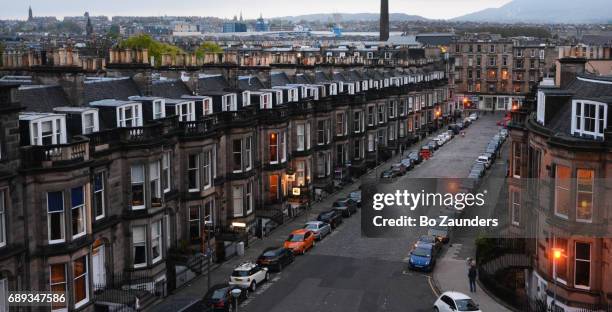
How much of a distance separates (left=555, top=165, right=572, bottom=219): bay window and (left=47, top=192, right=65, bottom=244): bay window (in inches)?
888

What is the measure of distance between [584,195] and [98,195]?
23.7 meters

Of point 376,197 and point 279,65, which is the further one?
point 279,65

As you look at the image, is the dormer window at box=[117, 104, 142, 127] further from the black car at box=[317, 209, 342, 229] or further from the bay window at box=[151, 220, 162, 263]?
the black car at box=[317, 209, 342, 229]

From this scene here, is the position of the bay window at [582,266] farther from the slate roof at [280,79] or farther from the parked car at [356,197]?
the slate roof at [280,79]

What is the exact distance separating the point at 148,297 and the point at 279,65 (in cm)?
4251

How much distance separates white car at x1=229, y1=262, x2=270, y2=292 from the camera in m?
41.8

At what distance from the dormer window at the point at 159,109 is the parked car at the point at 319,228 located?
1432cm

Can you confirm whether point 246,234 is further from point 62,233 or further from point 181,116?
point 62,233

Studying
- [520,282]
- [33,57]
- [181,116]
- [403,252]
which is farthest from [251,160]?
[520,282]

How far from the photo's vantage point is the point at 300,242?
50.3 metres

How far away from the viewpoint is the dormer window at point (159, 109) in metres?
44.9

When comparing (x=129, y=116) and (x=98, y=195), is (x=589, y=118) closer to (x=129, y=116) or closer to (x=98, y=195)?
(x=129, y=116)

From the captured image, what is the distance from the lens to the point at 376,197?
43875 millimetres

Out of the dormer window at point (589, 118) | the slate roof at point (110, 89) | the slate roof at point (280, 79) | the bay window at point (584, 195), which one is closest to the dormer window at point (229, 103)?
the slate roof at point (110, 89)
